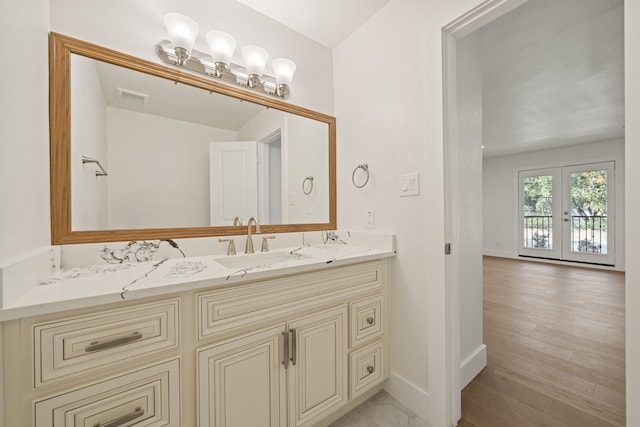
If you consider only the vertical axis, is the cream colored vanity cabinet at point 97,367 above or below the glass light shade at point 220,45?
below

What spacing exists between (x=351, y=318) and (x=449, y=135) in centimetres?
104

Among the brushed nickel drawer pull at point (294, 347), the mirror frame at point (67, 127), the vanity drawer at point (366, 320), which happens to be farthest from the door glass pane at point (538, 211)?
the mirror frame at point (67, 127)

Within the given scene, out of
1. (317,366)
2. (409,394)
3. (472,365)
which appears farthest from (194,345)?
(472,365)

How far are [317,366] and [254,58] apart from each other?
1.70 m

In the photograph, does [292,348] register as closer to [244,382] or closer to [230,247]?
[244,382]

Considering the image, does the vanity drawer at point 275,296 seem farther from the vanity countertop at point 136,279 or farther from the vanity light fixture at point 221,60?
the vanity light fixture at point 221,60

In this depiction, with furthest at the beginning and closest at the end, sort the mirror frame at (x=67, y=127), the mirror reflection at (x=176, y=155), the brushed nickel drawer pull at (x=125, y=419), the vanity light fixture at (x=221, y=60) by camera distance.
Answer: the vanity light fixture at (x=221, y=60) → the mirror reflection at (x=176, y=155) → the mirror frame at (x=67, y=127) → the brushed nickel drawer pull at (x=125, y=419)

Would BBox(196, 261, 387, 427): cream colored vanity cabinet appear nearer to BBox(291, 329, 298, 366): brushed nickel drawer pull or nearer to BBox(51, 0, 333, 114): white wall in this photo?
BBox(291, 329, 298, 366): brushed nickel drawer pull

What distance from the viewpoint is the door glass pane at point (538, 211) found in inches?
213

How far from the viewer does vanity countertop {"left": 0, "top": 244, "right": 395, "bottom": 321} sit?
2.25 ft

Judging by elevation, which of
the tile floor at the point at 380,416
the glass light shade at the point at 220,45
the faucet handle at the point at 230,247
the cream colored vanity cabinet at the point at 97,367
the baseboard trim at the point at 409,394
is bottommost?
the tile floor at the point at 380,416

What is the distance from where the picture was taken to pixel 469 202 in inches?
64.9

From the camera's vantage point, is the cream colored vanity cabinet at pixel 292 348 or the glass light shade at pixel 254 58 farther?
the glass light shade at pixel 254 58

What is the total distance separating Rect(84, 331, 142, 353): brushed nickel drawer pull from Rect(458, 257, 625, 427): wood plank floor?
5.18 ft
